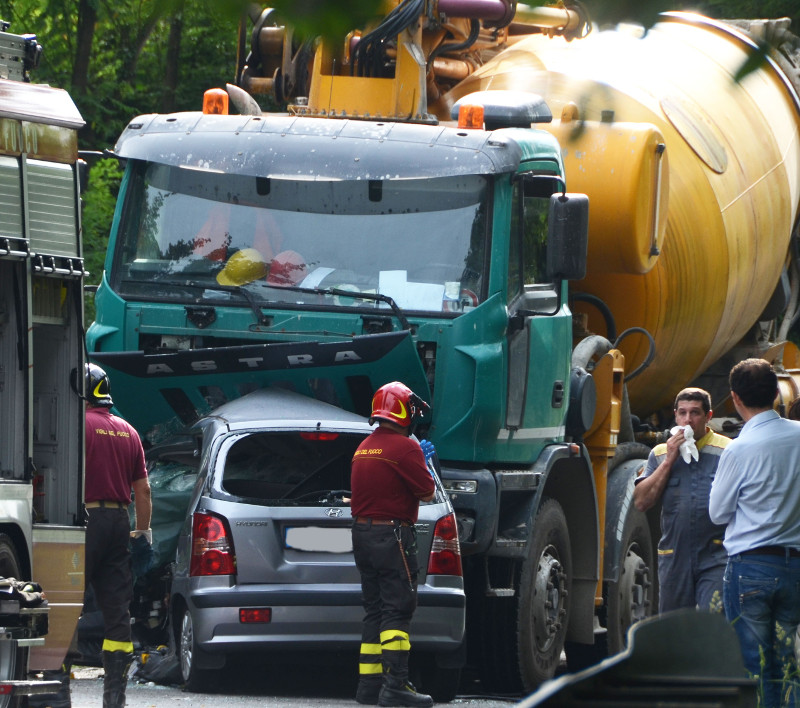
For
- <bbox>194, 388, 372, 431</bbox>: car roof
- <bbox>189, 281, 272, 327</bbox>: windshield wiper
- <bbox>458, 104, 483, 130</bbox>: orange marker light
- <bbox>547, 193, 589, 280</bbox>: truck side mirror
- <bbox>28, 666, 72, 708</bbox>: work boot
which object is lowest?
<bbox>28, 666, 72, 708</bbox>: work boot

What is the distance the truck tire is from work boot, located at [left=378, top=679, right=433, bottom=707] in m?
1.21

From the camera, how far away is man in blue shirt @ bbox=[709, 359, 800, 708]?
6961mm

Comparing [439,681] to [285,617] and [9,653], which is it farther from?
[9,653]

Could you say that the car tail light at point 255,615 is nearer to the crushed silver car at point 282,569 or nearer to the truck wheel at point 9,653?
the crushed silver car at point 282,569

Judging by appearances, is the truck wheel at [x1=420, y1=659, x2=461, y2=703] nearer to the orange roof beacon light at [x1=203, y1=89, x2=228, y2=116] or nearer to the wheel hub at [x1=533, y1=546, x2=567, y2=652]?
the wheel hub at [x1=533, y1=546, x2=567, y2=652]

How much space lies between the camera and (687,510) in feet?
27.5

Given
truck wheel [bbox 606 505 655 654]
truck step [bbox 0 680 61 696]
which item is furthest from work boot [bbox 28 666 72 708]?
truck wheel [bbox 606 505 655 654]

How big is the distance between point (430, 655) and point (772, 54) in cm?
630

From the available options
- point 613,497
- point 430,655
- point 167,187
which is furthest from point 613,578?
point 167,187

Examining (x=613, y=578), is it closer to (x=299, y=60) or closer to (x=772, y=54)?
(x=299, y=60)

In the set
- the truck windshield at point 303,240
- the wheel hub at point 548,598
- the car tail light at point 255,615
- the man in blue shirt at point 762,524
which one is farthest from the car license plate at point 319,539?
the man in blue shirt at point 762,524

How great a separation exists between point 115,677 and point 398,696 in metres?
1.35

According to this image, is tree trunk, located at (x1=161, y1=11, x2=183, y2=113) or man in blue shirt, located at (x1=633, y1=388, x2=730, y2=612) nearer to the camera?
man in blue shirt, located at (x1=633, y1=388, x2=730, y2=612)

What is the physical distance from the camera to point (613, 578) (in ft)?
35.2
